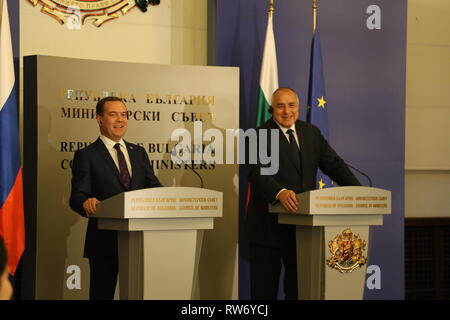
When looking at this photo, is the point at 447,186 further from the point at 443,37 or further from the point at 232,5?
the point at 232,5

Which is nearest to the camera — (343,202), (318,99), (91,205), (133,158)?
(91,205)

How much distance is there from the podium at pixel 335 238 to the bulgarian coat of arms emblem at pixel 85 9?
283 centimetres

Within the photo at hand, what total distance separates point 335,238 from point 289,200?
13.4 inches

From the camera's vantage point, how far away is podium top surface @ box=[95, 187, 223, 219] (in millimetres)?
3883

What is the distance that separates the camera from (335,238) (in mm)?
4383

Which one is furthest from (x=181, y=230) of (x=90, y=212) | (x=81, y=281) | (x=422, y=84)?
(x=422, y=84)

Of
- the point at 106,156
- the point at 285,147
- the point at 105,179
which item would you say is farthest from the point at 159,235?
the point at 285,147

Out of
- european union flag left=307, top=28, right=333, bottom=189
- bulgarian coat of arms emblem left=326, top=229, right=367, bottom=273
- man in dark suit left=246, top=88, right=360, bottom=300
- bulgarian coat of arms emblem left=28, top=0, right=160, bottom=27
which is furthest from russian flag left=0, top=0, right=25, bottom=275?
european union flag left=307, top=28, right=333, bottom=189

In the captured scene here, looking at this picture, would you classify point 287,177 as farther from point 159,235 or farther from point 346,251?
point 159,235

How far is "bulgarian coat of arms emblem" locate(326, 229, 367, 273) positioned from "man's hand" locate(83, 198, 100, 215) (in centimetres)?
134

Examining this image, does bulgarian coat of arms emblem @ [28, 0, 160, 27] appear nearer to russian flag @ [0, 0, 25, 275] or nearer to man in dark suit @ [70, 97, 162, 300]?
russian flag @ [0, 0, 25, 275]

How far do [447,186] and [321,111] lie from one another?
1.95 m

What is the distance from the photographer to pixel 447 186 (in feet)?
24.8

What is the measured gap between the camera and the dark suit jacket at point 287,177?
472cm
